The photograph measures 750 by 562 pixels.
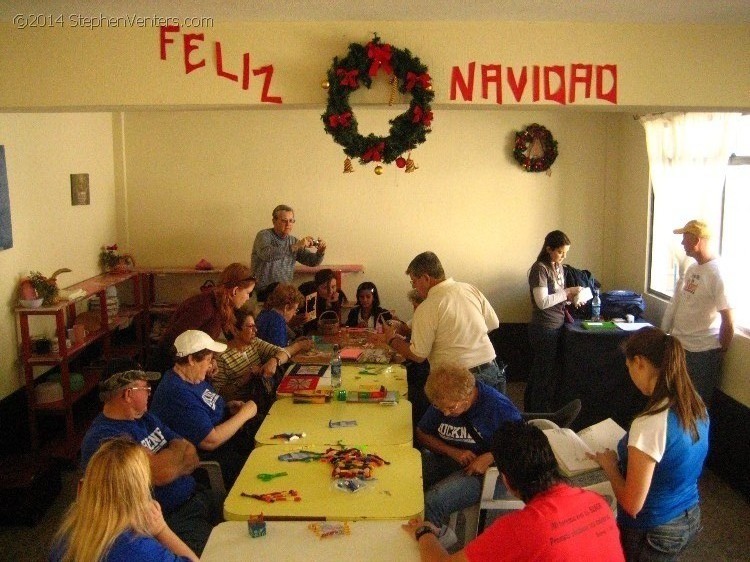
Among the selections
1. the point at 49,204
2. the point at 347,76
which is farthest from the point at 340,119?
the point at 49,204

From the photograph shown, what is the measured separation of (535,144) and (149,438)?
481cm

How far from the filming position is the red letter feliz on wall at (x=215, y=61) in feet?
10.8

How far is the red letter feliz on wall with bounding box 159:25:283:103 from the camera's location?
3299mm

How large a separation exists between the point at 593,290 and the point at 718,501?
215 cm

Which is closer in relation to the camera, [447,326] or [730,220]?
[447,326]

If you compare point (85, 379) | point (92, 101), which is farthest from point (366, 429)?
point (85, 379)

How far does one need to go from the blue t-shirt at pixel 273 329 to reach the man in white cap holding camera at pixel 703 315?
2574 mm

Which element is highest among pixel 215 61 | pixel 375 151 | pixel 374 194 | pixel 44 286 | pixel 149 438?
pixel 215 61

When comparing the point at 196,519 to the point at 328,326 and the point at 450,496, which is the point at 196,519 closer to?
the point at 450,496

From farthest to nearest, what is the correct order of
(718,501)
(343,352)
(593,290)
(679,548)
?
(593,290), (343,352), (718,501), (679,548)

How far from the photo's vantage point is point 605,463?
2482 millimetres

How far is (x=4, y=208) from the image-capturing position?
175 inches

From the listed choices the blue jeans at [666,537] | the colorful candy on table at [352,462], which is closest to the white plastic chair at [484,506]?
the colorful candy on table at [352,462]

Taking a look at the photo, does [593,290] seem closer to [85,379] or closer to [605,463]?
[605,463]
